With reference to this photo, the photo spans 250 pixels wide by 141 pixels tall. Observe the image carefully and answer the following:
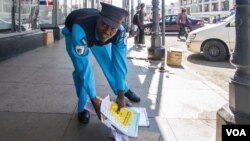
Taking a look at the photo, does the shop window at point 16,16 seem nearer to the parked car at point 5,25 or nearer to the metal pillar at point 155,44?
the parked car at point 5,25

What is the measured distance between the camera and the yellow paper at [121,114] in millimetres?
3244

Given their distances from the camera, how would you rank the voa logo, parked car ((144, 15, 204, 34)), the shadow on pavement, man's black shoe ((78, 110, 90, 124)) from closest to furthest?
1. the voa logo
2. man's black shoe ((78, 110, 90, 124))
3. the shadow on pavement
4. parked car ((144, 15, 204, 34))

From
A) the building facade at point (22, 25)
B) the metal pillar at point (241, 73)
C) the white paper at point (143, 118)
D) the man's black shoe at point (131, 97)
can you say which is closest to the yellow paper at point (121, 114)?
the white paper at point (143, 118)

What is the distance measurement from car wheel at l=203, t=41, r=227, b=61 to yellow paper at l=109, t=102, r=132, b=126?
7.71 meters

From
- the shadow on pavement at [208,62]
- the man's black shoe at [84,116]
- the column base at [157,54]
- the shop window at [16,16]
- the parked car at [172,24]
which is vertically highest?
the parked car at [172,24]

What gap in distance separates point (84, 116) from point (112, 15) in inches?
59.8

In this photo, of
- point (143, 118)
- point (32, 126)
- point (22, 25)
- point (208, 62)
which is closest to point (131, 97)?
point (143, 118)

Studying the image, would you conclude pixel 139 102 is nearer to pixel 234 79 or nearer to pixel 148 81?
pixel 148 81

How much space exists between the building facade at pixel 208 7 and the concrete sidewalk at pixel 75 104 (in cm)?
4621

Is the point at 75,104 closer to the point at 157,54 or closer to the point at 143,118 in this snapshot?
the point at 143,118

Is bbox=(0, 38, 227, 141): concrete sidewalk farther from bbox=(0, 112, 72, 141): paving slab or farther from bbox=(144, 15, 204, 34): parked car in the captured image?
bbox=(144, 15, 204, 34): parked car

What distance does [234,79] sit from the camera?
279cm

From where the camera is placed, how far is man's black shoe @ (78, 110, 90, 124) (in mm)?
3949

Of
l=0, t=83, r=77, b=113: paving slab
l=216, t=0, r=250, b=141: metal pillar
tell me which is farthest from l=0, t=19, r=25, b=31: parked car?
l=216, t=0, r=250, b=141: metal pillar
